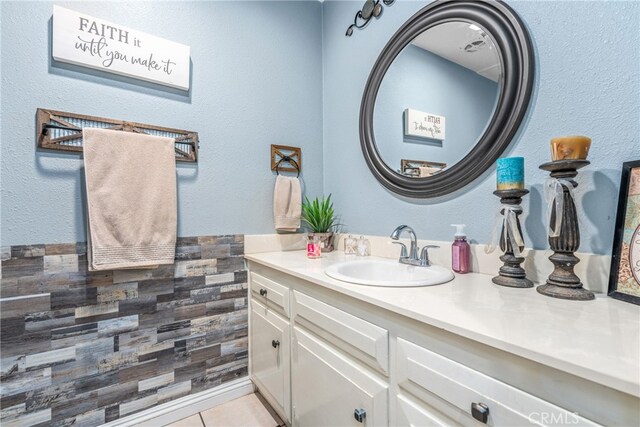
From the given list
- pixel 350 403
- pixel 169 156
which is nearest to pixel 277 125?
pixel 169 156

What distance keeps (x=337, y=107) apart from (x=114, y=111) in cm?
121

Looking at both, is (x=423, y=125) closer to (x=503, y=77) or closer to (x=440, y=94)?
(x=440, y=94)

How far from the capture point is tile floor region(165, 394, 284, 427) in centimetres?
136

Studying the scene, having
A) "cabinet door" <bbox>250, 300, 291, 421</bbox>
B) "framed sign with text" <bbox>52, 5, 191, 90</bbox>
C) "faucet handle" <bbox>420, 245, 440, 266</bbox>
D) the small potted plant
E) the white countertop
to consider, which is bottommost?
"cabinet door" <bbox>250, 300, 291, 421</bbox>

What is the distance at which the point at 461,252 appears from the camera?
104cm

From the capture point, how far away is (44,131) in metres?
1.14

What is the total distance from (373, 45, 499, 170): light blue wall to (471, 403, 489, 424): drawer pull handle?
0.87 meters

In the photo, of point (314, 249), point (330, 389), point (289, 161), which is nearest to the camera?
point (330, 389)

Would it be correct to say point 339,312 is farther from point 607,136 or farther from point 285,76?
point 285,76

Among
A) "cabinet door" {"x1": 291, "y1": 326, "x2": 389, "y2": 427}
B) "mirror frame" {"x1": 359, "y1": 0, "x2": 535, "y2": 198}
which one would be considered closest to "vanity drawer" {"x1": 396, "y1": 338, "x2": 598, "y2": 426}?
"cabinet door" {"x1": 291, "y1": 326, "x2": 389, "y2": 427}

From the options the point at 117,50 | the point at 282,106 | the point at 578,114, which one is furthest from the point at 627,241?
the point at 117,50

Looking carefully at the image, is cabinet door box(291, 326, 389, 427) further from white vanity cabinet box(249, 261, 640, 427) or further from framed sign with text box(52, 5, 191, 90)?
framed sign with text box(52, 5, 191, 90)

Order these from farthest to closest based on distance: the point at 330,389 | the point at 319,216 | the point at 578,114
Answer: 1. the point at 319,216
2. the point at 330,389
3. the point at 578,114

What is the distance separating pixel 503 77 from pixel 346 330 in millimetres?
1023
